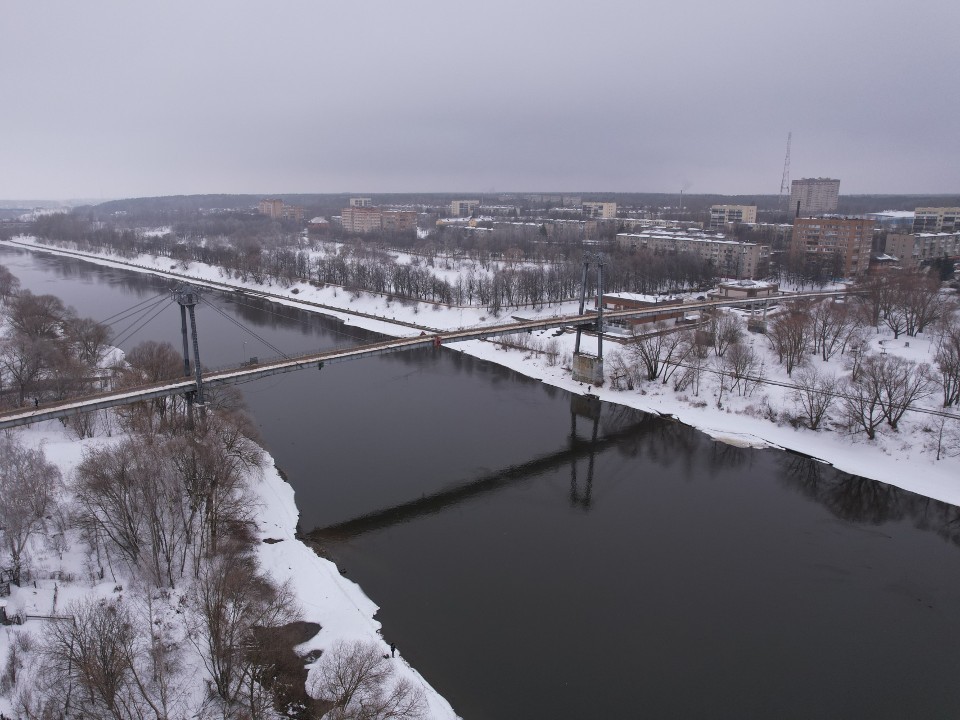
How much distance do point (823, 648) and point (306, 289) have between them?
3794 centimetres

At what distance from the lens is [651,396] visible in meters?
22.5

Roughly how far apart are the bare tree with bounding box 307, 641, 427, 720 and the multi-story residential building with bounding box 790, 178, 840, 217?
308ft

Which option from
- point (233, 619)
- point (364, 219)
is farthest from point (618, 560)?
point (364, 219)

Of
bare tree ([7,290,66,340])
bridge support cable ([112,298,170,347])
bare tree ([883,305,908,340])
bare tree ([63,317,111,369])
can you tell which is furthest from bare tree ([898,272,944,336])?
bridge support cable ([112,298,170,347])

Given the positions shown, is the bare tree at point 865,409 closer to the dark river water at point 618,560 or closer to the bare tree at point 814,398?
the bare tree at point 814,398

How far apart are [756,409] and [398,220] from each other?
214 ft

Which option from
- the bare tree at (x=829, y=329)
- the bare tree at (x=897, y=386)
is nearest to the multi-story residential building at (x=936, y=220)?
the bare tree at (x=829, y=329)

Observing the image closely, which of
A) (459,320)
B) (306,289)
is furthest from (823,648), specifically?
(306,289)

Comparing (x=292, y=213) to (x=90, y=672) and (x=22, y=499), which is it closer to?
(x=22, y=499)

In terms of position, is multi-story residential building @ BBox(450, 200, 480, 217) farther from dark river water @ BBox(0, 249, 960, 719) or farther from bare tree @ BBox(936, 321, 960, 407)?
bare tree @ BBox(936, 321, 960, 407)

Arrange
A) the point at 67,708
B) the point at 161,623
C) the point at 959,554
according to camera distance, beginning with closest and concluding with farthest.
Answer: the point at 67,708
the point at 161,623
the point at 959,554

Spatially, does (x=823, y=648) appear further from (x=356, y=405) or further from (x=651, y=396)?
(x=356, y=405)

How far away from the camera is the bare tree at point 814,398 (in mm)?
18812

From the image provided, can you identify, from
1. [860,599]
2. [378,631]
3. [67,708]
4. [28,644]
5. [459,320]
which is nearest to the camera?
[67,708]
